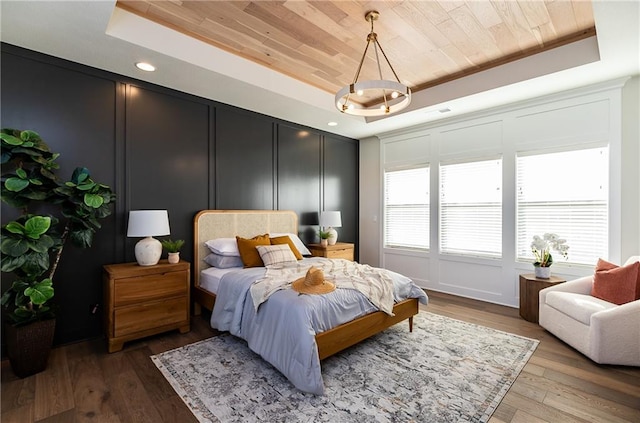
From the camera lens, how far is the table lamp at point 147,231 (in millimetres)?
2910

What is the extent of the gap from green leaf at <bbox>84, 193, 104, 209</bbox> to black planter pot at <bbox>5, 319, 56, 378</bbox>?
959mm

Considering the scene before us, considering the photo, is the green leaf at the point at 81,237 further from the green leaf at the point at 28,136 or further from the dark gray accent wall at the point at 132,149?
the green leaf at the point at 28,136

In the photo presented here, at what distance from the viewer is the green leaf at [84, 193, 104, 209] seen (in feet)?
8.20

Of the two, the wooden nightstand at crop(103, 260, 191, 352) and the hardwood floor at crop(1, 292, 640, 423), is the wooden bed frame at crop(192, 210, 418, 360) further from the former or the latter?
the hardwood floor at crop(1, 292, 640, 423)

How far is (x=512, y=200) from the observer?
13.4 ft

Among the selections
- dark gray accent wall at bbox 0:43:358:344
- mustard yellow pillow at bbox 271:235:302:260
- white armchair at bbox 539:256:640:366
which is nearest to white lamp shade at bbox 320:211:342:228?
dark gray accent wall at bbox 0:43:358:344

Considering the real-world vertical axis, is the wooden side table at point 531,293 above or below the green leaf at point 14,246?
below

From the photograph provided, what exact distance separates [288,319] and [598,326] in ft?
8.27

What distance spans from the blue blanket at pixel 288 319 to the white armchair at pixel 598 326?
1.54 metres

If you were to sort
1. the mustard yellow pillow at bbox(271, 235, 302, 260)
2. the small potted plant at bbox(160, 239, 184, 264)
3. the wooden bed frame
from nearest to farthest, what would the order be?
the wooden bed frame, the small potted plant at bbox(160, 239, 184, 264), the mustard yellow pillow at bbox(271, 235, 302, 260)

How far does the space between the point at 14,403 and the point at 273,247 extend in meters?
2.33

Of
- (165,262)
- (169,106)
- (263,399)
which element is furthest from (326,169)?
(263,399)

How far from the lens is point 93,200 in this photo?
8.26 ft

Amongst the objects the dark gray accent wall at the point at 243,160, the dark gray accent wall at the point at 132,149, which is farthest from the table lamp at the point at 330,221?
the dark gray accent wall at the point at 243,160
